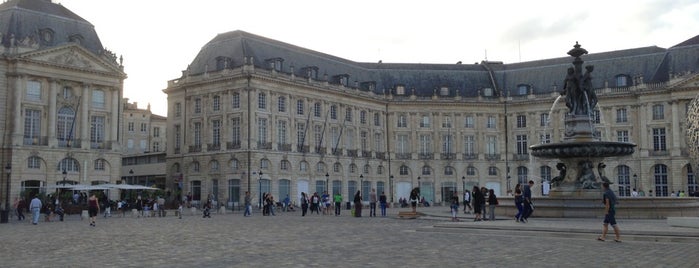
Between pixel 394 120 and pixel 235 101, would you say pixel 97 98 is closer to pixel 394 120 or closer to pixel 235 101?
pixel 235 101

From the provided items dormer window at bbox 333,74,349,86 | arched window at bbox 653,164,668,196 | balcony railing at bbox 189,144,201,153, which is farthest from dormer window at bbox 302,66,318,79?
arched window at bbox 653,164,668,196

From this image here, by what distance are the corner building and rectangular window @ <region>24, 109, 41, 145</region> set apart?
500 inches

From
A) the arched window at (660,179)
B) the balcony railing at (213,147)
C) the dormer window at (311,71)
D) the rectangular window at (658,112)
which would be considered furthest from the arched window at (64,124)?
the arched window at (660,179)

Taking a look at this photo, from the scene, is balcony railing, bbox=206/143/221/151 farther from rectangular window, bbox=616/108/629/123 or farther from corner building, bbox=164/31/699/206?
rectangular window, bbox=616/108/629/123

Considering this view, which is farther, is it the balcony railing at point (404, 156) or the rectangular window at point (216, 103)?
the balcony railing at point (404, 156)

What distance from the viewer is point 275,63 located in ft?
196

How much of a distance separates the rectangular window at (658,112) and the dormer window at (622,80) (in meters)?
3.40

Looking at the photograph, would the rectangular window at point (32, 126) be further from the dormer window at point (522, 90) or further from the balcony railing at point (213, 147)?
the dormer window at point (522, 90)

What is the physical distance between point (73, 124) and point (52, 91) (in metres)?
3.00

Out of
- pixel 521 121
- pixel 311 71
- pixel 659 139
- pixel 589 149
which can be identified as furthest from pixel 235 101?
pixel 659 139

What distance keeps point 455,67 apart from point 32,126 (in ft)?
137

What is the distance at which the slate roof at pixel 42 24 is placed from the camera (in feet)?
166

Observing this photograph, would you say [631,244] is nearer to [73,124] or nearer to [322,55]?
[73,124]

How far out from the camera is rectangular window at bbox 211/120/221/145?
58125 mm
